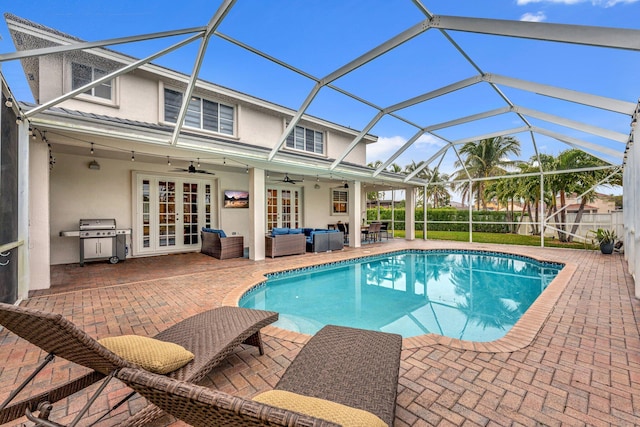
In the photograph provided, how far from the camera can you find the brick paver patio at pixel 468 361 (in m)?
2.13

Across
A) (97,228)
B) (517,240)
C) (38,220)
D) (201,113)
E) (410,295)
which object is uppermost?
(201,113)

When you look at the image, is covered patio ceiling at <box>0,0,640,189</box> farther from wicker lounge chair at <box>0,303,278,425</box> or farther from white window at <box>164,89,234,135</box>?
wicker lounge chair at <box>0,303,278,425</box>

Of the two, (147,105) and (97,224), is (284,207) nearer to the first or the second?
(147,105)

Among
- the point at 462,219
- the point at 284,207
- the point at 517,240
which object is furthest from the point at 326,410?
the point at 462,219

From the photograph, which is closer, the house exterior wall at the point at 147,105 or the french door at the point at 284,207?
the house exterior wall at the point at 147,105

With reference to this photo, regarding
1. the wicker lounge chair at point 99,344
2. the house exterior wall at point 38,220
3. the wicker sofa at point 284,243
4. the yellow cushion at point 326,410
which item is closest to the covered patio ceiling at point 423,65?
the house exterior wall at point 38,220

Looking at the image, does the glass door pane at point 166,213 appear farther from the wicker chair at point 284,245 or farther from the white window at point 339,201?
the white window at point 339,201

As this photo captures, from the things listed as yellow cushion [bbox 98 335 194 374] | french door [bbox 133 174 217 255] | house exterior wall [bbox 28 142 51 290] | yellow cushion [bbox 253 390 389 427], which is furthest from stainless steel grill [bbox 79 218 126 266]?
yellow cushion [bbox 253 390 389 427]

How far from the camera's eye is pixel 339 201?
15500 millimetres

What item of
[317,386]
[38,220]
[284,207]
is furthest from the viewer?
[284,207]

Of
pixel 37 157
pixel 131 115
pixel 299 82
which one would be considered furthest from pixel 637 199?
pixel 131 115

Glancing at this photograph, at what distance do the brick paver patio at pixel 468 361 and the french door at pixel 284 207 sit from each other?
7070mm

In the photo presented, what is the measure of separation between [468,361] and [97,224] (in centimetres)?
916

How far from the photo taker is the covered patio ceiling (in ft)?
14.3
